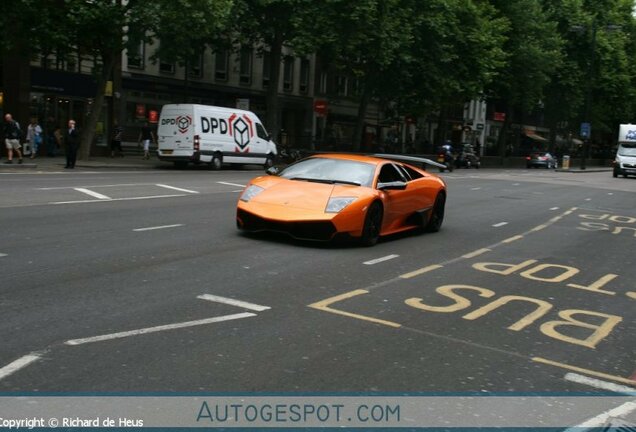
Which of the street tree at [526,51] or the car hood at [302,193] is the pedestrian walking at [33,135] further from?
the street tree at [526,51]

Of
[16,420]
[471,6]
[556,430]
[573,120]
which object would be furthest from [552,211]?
[573,120]

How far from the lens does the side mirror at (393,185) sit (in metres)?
10.7

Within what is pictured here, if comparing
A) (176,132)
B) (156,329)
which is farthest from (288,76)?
(156,329)

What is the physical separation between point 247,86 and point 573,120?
40657 mm

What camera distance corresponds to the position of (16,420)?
146 inches

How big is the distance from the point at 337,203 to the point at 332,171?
1188mm

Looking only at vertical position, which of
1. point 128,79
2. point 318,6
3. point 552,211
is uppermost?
point 318,6

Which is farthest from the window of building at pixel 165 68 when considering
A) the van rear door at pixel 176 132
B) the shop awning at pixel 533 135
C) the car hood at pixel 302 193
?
the shop awning at pixel 533 135

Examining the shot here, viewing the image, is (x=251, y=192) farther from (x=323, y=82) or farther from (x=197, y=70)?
(x=323, y=82)

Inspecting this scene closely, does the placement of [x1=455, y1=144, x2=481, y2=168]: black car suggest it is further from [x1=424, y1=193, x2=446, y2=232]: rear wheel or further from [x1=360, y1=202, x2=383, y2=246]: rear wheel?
[x1=360, y1=202, x2=383, y2=246]: rear wheel

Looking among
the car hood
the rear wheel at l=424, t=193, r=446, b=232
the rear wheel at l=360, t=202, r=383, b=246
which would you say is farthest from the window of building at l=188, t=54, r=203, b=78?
the rear wheel at l=360, t=202, r=383, b=246

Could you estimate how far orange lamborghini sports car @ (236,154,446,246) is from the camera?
9703 millimetres

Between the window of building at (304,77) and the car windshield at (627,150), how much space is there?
2167 cm

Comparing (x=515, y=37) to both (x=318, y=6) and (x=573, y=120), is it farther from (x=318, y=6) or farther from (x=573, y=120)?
(x=573, y=120)
